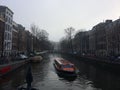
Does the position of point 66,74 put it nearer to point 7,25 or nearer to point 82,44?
point 7,25

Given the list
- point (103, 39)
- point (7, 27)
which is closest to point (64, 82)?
point (7, 27)

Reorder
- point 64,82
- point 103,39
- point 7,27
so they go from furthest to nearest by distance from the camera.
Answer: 1. point 103,39
2. point 7,27
3. point 64,82

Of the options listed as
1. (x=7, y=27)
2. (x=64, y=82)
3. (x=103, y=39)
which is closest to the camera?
(x=64, y=82)

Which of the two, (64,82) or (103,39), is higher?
(103,39)

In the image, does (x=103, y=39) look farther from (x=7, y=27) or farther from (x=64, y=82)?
(x=64, y=82)

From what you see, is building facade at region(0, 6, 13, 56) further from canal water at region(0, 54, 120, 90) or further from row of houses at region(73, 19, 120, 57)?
row of houses at region(73, 19, 120, 57)

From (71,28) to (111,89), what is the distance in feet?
321

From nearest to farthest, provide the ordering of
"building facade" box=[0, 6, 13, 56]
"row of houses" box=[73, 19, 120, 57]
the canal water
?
1. the canal water
2. "building facade" box=[0, 6, 13, 56]
3. "row of houses" box=[73, 19, 120, 57]

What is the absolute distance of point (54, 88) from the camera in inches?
1099

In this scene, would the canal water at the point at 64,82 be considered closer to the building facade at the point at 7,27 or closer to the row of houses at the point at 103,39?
the row of houses at the point at 103,39

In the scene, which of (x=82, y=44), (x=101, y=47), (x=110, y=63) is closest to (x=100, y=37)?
(x=101, y=47)

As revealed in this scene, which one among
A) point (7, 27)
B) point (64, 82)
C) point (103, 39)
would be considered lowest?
point (64, 82)

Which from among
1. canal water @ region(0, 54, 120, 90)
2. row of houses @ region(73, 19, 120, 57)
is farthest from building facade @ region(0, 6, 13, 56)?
row of houses @ region(73, 19, 120, 57)

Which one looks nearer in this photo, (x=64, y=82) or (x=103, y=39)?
(x=64, y=82)
